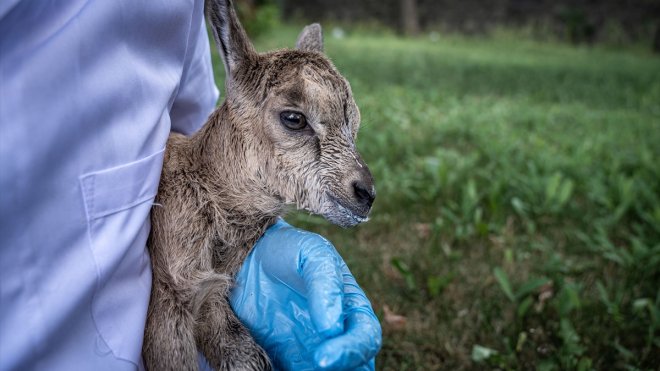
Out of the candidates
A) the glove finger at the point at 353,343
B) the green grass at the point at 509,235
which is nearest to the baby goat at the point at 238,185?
the glove finger at the point at 353,343

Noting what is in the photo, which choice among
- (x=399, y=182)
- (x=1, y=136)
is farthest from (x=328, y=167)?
(x=399, y=182)

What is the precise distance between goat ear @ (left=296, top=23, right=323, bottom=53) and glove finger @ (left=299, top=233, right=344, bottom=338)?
2.60ft

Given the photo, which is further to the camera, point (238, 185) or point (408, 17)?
point (408, 17)

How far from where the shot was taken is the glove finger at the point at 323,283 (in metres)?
1.39

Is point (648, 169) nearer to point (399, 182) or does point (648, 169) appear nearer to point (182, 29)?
point (399, 182)

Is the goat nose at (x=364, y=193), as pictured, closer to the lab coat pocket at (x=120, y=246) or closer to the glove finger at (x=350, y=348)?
the glove finger at (x=350, y=348)

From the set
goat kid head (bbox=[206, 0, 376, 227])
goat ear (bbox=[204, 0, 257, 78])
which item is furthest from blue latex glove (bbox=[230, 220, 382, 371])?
goat ear (bbox=[204, 0, 257, 78])

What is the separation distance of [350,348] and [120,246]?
1.98 feet

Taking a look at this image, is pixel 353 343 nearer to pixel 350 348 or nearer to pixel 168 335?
pixel 350 348

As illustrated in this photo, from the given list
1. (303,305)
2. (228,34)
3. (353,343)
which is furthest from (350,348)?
(228,34)

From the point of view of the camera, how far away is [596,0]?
16.7 m

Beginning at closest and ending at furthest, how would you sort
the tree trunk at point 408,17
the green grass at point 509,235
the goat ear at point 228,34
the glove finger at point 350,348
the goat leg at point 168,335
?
the glove finger at point 350,348 < the goat leg at point 168,335 < the goat ear at point 228,34 < the green grass at point 509,235 < the tree trunk at point 408,17

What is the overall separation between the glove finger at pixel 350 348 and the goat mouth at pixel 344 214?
35cm

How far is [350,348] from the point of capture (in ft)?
4.32
